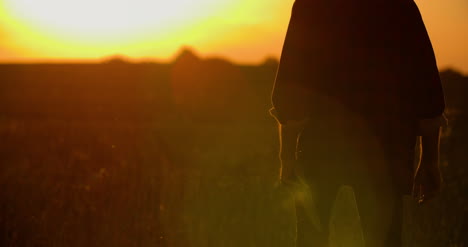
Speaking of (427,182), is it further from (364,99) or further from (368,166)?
(364,99)

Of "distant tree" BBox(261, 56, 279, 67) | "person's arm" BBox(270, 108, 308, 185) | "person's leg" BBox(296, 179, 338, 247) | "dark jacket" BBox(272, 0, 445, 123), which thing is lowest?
"distant tree" BBox(261, 56, 279, 67)

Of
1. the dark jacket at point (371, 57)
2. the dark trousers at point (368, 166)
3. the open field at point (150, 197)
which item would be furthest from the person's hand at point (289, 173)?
the open field at point (150, 197)

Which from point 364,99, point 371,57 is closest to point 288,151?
point 364,99

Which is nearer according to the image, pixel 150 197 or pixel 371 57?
pixel 371 57

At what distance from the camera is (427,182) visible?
155 inches

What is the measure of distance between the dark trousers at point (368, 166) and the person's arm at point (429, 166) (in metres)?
0.10

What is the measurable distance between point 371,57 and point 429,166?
672 millimetres

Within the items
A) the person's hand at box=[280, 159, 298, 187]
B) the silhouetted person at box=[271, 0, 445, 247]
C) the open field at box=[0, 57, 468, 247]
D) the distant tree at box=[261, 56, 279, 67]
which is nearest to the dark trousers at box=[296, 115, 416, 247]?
the silhouetted person at box=[271, 0, 445, 247]

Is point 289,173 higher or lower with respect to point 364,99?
lower

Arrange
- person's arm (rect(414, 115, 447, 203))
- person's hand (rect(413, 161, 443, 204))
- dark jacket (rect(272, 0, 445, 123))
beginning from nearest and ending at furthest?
dark jacket (rect(272, 0, 445, 123)) → person's arm (rect(414, 115, 447, 203)) → person's hand (rect(413, 161, 443, 204))

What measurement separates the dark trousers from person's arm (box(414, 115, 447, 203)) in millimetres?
97

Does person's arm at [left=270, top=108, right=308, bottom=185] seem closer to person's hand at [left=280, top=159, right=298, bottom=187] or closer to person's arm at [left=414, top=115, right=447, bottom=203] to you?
person's hand at [left=280, top=159, right=298, bottom=187]

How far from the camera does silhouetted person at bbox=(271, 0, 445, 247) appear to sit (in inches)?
145

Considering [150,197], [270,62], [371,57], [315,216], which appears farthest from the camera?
[270,62]
